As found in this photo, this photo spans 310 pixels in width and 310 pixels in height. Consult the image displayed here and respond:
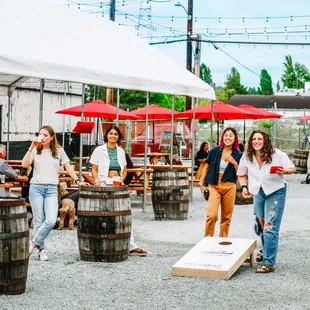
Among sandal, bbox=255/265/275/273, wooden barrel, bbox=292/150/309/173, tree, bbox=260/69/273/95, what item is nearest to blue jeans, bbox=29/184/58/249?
sandal, bbox=255/265/275/273

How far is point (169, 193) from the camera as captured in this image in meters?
15.0

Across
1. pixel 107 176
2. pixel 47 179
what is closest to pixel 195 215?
pixel 107 176

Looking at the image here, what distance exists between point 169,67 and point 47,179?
6.66 metres

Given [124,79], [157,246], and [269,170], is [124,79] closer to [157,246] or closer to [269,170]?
[157,246]

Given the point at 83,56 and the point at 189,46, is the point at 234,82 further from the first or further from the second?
the point at 83,56

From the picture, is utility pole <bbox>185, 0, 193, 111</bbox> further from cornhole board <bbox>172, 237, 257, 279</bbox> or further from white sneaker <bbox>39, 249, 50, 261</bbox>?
cornhole board <bbox>172, 237, 257, 279</bbox>

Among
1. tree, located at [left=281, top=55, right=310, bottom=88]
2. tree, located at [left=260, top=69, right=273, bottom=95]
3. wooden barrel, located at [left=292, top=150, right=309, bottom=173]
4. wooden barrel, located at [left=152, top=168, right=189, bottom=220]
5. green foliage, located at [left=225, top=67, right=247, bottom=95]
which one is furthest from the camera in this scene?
tree, located at [left=260, top=69, right=273, bottom=95]

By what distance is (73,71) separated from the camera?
1114 cm

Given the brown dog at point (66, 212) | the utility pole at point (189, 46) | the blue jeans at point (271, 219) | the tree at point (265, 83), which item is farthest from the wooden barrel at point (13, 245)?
the tree at point (265, 83)

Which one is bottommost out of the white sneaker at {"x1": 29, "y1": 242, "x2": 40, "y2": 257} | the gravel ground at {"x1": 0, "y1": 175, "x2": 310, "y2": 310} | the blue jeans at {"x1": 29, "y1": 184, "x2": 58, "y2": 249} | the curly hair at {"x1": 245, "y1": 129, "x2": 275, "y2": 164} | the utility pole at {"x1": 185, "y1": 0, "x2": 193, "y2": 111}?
the gravel ground at {"x1": 0, "y1": 175, "x2": 310, "y2": 310}

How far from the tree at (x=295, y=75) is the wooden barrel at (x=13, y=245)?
108 metres

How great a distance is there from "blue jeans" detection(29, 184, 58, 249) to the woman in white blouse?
240 centimetres

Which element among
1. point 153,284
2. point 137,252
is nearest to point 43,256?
point 137,252

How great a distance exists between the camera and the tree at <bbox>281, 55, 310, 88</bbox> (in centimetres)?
11481
